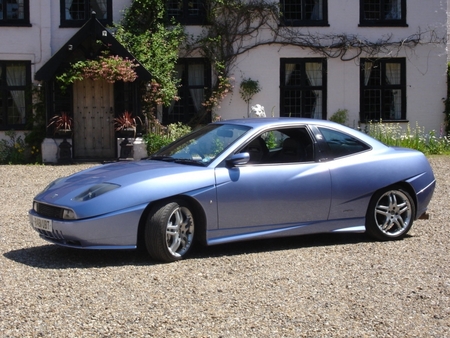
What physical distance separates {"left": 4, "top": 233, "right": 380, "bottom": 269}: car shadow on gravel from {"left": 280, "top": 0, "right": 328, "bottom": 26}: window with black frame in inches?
512

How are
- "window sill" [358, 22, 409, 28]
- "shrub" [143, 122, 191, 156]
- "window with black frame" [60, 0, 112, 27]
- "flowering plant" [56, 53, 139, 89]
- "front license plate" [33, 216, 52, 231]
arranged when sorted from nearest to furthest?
"front license plate" [33, 216, 52, 231], "flowering plant" [56, 53, 139, 89], "shrub" [143, 122, 191, 156], "window with black frame" [60, 0, 112, 27], "window sill" [358, 22, 409, 28]

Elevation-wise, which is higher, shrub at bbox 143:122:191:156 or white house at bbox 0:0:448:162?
white house at bbox 0:0:448:162

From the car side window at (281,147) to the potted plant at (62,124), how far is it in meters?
11.1

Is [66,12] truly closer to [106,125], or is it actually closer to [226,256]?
[106,125]

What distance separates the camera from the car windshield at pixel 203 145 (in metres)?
7.64

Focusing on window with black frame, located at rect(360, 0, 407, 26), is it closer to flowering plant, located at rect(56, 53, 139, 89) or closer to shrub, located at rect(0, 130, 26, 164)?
flowering plant, located at rect(56, 53, 139, 89)

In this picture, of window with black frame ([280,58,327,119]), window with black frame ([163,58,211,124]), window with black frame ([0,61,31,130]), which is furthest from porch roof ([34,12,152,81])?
window with black frame ([280,58,327,119])

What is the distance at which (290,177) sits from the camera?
7672 millimetres

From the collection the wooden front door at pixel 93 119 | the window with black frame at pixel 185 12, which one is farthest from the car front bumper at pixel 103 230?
the window with black frame at pixel 185 12

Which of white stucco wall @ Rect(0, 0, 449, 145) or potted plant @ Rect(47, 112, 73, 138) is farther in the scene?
white stucco wall @ Rect(0, 0, 449, 145)

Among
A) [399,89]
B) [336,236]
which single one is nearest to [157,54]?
[399,89]

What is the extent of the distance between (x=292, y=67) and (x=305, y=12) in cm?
163

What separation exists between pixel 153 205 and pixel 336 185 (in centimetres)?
214

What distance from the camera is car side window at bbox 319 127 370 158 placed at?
26.7 feet
